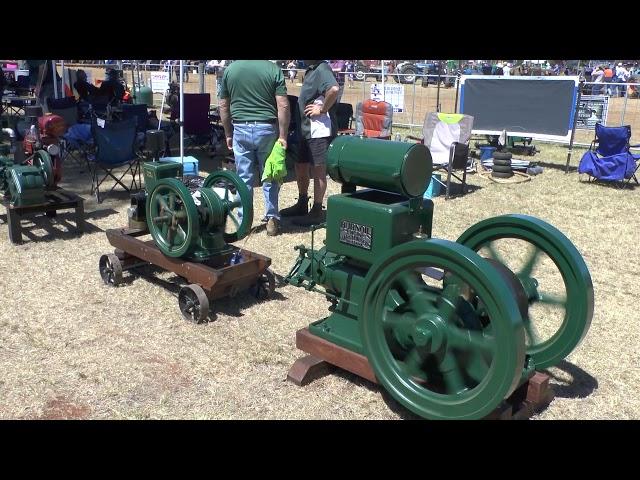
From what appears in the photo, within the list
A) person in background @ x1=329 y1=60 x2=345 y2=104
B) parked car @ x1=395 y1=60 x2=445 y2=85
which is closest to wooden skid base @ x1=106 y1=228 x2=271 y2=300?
person in background @ x1=329 y1=60 x2=345 y2=104

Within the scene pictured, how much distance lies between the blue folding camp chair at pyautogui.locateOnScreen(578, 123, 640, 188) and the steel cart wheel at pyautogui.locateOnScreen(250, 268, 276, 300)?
629 centimetres

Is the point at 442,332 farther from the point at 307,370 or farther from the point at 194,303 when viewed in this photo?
the point at 194,303

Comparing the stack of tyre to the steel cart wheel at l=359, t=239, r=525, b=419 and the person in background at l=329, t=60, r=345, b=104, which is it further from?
the steel cart wheel at l=359, t=239, r=525, b=419

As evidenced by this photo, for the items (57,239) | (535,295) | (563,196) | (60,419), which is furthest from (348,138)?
(563,196)

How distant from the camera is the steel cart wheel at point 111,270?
15.1ft

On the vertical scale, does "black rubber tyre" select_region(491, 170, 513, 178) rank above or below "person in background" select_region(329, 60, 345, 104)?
below

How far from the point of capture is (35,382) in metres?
3.28

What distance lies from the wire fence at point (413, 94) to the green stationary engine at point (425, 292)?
7947 mm

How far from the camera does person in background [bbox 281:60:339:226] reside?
5.79 metres

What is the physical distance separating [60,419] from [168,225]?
65.1 inches

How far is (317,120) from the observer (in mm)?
5922

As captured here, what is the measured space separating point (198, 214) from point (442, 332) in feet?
6.82

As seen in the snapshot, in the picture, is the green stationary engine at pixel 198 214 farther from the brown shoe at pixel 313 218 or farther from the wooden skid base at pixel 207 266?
the brown shoe at pixel 313 218

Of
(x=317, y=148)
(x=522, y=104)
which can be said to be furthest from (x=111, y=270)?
(x=522, y=104)
